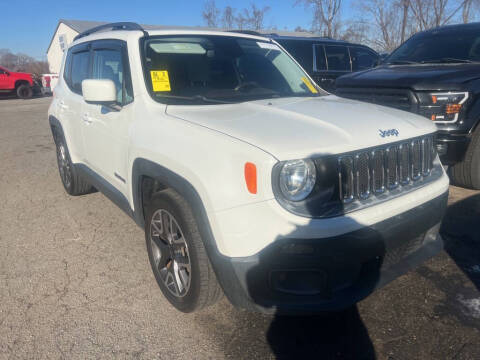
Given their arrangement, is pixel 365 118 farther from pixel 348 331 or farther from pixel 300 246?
pixel 348 331

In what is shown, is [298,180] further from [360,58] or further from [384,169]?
[360,58]

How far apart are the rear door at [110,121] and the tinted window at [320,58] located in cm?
566

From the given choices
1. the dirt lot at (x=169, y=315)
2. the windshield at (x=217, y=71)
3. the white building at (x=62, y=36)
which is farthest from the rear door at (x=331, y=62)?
the white building at (x=62, y=36)

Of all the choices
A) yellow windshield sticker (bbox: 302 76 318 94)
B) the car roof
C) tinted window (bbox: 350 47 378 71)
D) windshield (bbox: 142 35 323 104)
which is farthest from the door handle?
tinted window (bbox: 350 47 378 71)

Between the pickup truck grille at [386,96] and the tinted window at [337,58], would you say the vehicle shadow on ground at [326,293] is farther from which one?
the tinted window at [337,58]

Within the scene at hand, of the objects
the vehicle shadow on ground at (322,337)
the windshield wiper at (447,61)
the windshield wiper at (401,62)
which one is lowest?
the vehicle shadow on ground at (322,337)

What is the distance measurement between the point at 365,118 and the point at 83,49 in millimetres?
3143

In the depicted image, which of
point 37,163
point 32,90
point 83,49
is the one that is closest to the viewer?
point 83,49

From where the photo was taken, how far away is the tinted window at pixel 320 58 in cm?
843

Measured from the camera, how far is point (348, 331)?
243cm

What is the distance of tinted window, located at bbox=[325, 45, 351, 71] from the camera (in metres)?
8.66

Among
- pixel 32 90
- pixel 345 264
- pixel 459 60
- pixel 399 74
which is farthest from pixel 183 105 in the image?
pixel 32 90

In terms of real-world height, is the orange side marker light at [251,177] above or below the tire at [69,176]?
above

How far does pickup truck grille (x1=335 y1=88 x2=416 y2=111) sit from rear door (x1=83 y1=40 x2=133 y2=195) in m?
3.03
